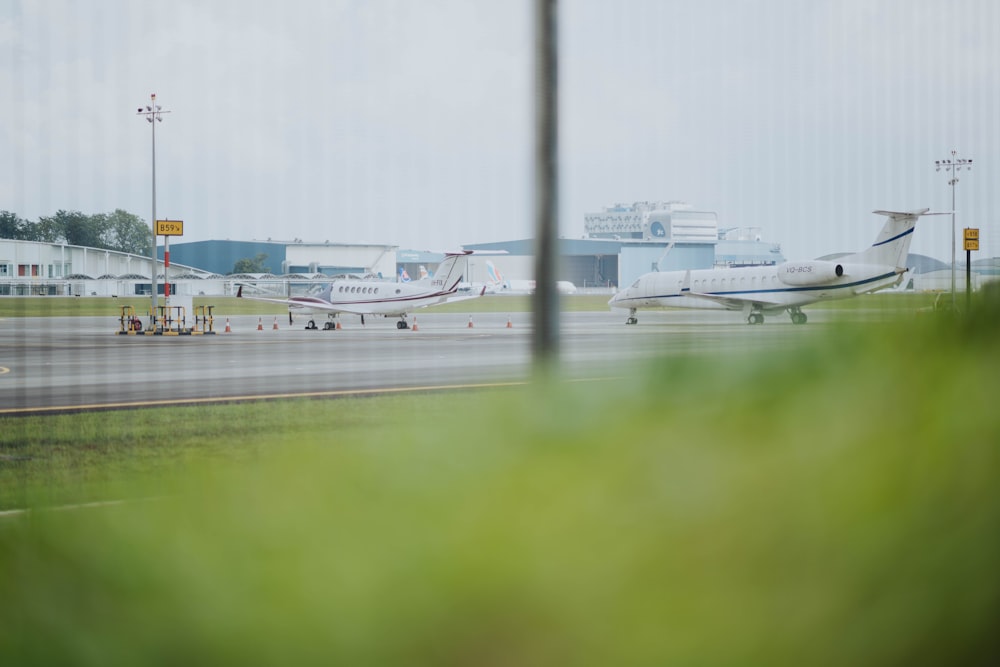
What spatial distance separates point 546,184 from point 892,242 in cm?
161

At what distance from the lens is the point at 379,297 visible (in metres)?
25.2

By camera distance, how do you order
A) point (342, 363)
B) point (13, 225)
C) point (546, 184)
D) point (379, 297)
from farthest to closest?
point (379, 297) → point (342, 363) → point (13, 225) → point (546, 184)

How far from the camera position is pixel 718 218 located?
3.05 m

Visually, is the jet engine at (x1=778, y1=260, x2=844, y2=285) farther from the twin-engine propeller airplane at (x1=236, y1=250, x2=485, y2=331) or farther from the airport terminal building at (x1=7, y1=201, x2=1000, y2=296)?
the twin-engine propeller airplane at (x1=236, y1=250, x2=485, y2=331)

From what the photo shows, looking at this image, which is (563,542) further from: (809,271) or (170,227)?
(809,271)

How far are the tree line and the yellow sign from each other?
0.13ft

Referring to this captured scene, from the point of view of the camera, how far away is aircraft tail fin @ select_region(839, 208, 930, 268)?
3170 mm

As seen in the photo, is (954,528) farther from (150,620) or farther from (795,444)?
(150,620)

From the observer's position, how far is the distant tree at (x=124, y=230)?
2.90 meters

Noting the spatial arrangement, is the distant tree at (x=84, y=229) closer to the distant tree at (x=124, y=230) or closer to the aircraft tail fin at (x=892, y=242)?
the distant tree at (x=124, y=230)

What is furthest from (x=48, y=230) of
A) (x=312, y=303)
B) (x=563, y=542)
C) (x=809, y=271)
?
(x=312, y=303)

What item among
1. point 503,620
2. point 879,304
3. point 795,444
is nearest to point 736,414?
point 795,444

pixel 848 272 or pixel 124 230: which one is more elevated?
pixel 124 230

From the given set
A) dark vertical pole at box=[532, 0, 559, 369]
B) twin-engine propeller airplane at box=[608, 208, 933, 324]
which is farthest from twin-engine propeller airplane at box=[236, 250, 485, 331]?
dark vertical pole at box=[532, 0, 559, 369]
